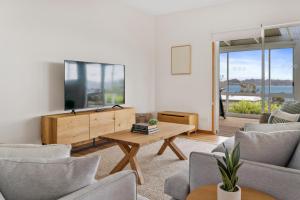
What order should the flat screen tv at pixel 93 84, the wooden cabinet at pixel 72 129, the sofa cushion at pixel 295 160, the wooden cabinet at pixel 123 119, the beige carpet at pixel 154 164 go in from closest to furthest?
the sofa cushion at pixel 295 160 < the beige carpet at pixel 154 164 < the wooden cabinet at pixel 72 129 < the flat screen tv at pixel 93 84 < the wooden cabinet at pixel 123 119

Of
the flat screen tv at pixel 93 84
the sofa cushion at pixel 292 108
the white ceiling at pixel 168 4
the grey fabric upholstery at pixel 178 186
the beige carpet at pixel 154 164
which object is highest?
the white ceiling at pixel 168 4

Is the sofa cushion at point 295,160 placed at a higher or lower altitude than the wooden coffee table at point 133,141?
higher

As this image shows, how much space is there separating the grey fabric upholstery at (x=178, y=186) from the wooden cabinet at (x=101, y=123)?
258 centimetres

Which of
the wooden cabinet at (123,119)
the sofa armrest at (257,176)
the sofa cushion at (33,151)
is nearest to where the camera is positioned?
the sofa cushion at (33,151)

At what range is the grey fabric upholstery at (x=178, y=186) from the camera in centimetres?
156

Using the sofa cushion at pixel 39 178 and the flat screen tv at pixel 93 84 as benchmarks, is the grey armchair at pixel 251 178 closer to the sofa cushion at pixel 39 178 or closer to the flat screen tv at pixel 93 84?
the sofa cushion at pixel 39 178

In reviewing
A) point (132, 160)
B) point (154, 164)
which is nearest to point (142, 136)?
point (132, 160)

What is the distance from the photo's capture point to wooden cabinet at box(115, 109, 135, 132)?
4.47m

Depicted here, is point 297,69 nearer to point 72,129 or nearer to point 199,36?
point 199,36

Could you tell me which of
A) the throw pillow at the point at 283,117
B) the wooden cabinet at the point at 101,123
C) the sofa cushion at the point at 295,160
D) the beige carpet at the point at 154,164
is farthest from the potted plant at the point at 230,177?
the wooden cabinet at the point at 101,123

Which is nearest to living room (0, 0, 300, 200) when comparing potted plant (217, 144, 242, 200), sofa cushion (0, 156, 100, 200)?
sofa cushion (0, 156, 100, 200)

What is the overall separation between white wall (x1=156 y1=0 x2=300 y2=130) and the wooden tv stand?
1694mm

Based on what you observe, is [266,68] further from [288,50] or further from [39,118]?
[39,118]

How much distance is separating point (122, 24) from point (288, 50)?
3.40 meters
